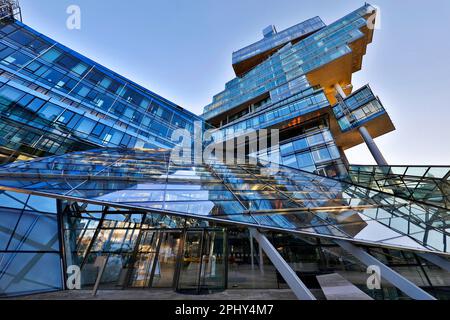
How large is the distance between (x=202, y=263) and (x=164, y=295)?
2.15 metres

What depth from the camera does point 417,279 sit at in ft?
21.7

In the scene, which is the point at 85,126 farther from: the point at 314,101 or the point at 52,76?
the point at 314,101

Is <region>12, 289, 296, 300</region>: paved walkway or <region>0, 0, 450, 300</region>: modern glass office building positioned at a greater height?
<region>0, 0, 450, 300</region>: modern glass office building

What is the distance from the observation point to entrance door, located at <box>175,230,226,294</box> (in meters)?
7.86

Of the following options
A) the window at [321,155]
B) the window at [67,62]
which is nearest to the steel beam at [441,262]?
the window at [321,155]

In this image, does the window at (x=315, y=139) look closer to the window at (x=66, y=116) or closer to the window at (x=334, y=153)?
the window at (x=334, y=153)

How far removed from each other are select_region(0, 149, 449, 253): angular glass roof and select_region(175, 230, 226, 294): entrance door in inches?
117

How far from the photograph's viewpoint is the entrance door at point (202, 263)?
25.8ft

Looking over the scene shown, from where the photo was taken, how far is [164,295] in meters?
6.88

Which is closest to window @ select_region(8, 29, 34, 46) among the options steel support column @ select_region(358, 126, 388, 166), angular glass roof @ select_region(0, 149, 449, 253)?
angular glass roof @ select_region(0, 149, 449, 253)

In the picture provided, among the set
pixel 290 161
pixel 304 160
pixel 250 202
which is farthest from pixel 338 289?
pixel 290 161

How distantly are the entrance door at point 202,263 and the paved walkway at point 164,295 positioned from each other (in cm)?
68

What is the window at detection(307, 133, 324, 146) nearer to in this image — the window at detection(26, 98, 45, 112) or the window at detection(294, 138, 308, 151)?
the window at detection(294, 138, 308, 151)
